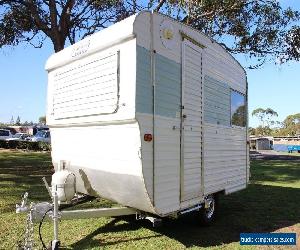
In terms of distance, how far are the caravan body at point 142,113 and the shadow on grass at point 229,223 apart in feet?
2.30

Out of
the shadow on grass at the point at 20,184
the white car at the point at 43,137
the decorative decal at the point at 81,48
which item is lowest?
the shadow on grass at the point at 20,184

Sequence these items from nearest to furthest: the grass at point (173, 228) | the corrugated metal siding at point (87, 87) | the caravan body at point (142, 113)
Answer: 1. the caravan body at point (142, 113)
2. the corrugated metal siding at point (87, 87)
3. the grass at point (173, 228)

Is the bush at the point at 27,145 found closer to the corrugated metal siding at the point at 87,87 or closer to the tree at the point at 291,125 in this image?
the corrugated metal siding at the point at 87,87

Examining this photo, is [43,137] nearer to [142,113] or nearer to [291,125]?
[142,113]

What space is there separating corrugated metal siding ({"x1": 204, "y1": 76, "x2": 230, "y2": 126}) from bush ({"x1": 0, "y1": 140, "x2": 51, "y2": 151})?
2703cm

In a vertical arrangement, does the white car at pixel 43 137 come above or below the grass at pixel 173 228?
above

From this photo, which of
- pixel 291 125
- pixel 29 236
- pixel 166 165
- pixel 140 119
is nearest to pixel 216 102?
pixel 166 165

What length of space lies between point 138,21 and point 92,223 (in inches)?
160

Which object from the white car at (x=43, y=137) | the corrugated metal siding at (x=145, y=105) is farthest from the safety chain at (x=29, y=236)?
the white car at (x=43, y=137)

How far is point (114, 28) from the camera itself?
5941 millimetres

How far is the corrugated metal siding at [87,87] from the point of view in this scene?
19.4 ft

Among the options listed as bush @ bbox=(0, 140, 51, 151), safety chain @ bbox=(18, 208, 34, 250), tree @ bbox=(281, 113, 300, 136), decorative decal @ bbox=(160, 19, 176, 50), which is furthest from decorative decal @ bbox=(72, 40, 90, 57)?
tree @ bbox=(281, 113, 300, 136)

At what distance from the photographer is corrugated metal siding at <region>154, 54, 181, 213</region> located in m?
5.83

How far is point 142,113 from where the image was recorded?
5562 mm
